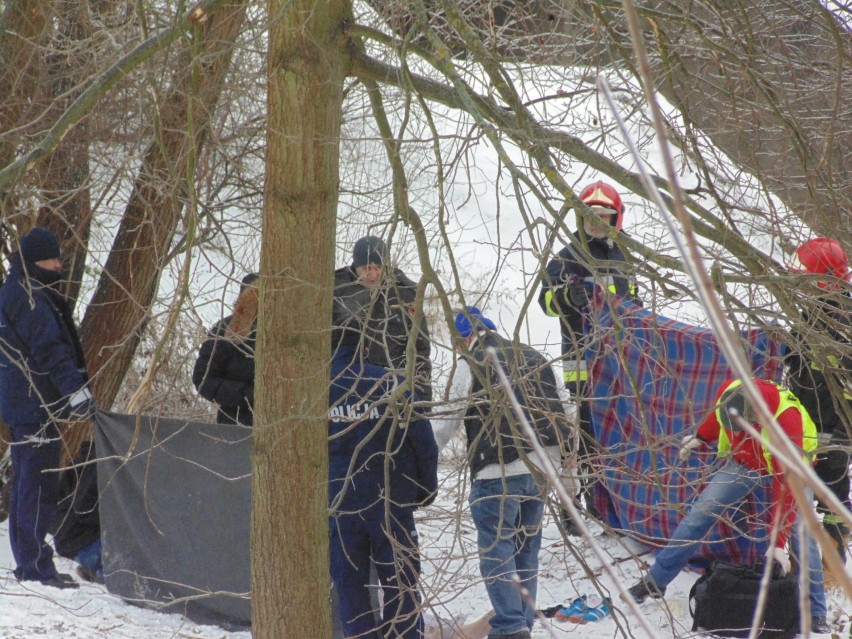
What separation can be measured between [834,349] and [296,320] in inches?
80.2

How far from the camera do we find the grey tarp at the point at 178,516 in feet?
18.0

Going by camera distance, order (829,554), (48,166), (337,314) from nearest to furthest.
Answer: (829,554) < (337,314) < (48,166)

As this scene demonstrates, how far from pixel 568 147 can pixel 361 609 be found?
99.6 inches

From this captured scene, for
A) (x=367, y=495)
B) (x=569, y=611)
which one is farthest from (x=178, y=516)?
(x=569, y=611)

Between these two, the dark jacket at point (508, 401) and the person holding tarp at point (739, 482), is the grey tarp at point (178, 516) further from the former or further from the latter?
the person holding tarp at point (739, 482)

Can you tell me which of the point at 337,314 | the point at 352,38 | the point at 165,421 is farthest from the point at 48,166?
the point at 352,38

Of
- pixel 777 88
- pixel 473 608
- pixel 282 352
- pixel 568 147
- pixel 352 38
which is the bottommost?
pixel 473 608

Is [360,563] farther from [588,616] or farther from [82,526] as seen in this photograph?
[82,526]

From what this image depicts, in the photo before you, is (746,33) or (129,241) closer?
(746,33)

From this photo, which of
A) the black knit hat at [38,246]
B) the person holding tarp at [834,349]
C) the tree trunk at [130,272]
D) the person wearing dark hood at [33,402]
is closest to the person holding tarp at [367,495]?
the person wearing dark hood at [33,402]

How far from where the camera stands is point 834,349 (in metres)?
3.22

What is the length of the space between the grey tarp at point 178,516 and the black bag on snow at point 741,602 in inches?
95.5

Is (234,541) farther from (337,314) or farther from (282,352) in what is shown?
(282,352)

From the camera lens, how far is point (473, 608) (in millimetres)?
6004
